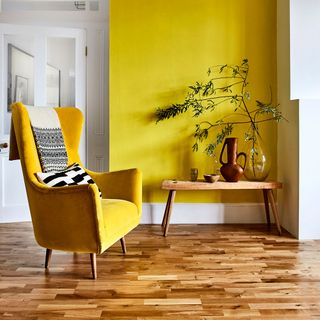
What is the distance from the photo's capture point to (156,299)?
220cm

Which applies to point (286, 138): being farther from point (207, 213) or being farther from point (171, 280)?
point (171, 280)

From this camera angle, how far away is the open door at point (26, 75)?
4.18m

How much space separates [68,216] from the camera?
250 cm

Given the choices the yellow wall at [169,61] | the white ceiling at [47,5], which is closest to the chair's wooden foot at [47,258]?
the yellow wall at [169,61]

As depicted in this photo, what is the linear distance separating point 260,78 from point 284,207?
49.5 inches

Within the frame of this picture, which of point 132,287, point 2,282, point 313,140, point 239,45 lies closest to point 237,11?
point 239,45

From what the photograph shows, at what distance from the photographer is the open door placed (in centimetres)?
418

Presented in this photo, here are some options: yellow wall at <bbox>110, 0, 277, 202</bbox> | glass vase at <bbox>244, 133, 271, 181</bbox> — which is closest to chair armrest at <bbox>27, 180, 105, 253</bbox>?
yellow wall at <bbox>110, 0, 277, 202</bbox>

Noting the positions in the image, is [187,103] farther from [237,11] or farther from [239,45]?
[237,11]

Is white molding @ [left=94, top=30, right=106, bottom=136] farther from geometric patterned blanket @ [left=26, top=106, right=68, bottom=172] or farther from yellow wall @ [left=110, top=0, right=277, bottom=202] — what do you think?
geometric patterned blanket @ [left=26, top=106, right=68, bottom=172]

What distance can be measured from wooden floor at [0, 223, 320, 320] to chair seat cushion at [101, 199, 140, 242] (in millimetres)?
245

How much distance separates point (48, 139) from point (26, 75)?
1536 mm

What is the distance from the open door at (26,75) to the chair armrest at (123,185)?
1401 millimetres

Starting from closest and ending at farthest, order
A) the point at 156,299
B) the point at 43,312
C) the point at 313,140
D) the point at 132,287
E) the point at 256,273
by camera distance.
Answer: the point at 43,312, the point at 156,299, the point at 132,287, the point at 256,273, the point at 313,140
